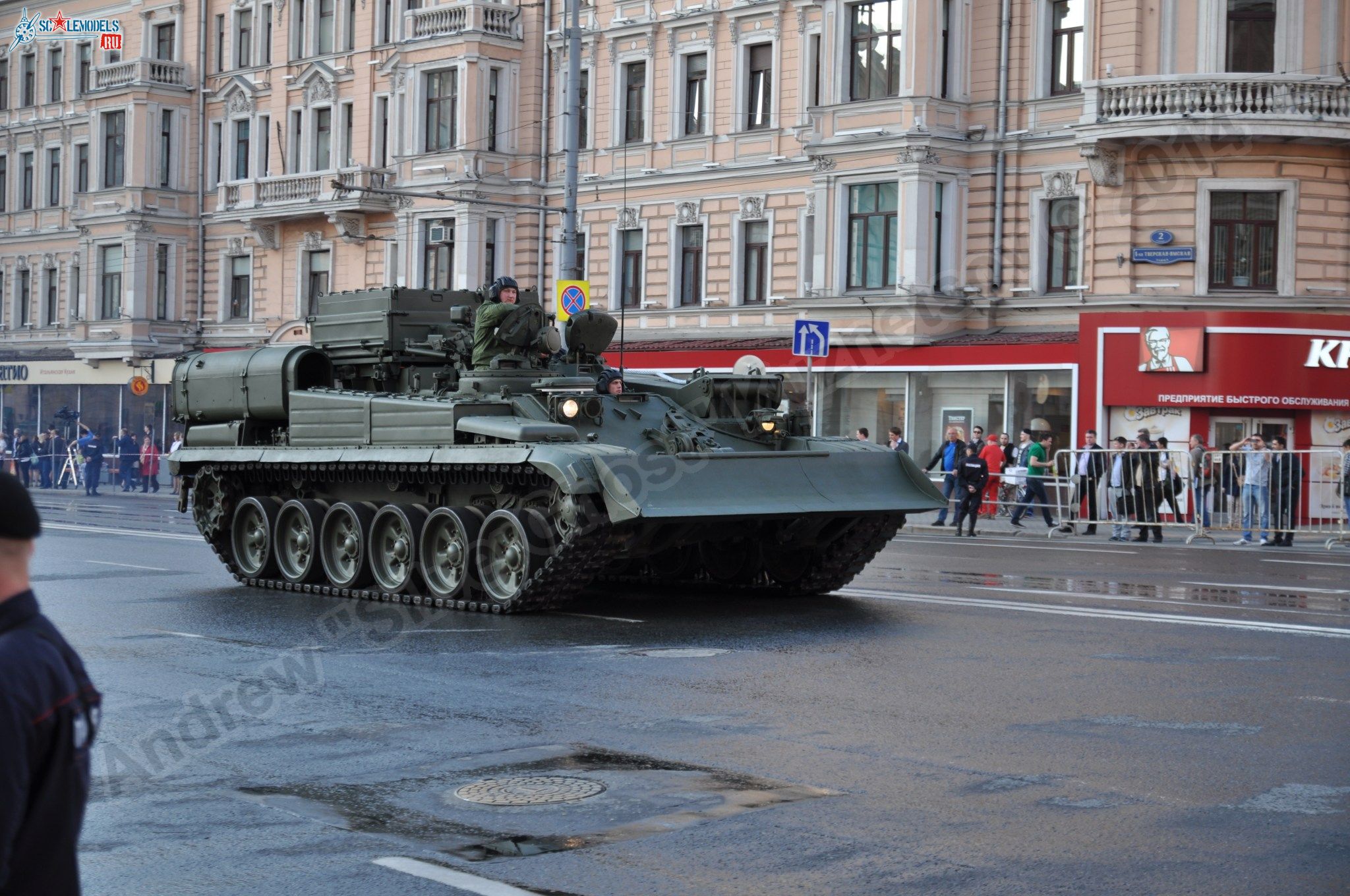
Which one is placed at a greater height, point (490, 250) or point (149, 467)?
point (490, 250)

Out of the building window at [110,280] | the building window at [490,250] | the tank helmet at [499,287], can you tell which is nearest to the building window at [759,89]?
the building window at [490,250]

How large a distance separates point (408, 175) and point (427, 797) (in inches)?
1462

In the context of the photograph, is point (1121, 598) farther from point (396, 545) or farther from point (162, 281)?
point (162, 281)

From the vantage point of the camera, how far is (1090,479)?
89.0ft

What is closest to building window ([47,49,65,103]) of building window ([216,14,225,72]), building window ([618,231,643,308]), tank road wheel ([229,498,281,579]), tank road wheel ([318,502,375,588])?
building window ([216,14,225,72])

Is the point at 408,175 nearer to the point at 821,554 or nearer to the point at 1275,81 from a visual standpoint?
the point at 1275,81

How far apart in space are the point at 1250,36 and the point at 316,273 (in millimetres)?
25591

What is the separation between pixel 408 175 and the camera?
4328 cm

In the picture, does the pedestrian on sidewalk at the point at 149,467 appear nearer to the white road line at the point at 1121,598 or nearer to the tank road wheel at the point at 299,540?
the tank road wheel at the point at 299,540

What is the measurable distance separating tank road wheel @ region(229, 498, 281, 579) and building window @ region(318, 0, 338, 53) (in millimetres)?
31265

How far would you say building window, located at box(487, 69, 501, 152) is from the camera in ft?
139

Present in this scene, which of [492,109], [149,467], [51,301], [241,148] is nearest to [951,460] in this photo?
[492,109]

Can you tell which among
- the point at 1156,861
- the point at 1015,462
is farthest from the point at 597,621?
the point at 1015,462

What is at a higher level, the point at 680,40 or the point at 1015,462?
the point at 680,40
